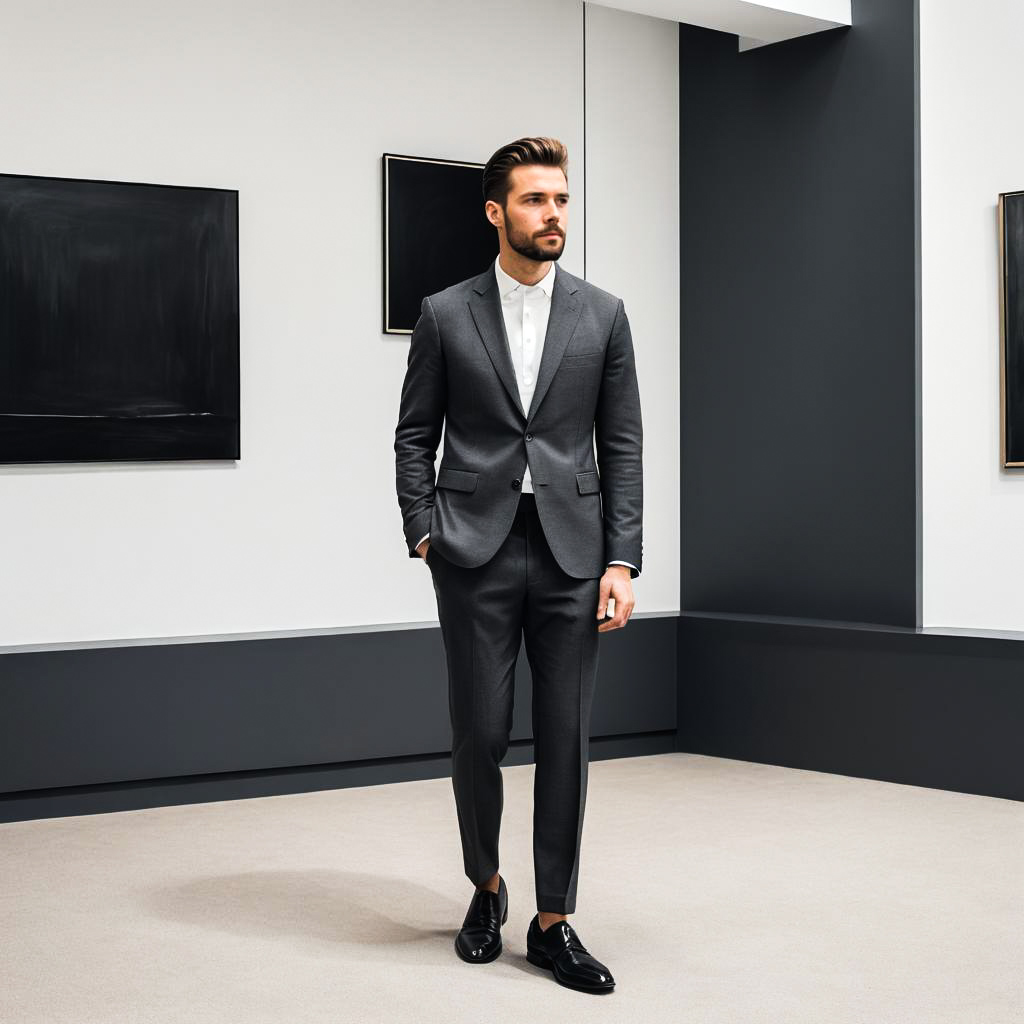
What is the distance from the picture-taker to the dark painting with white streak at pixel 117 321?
4484 millimetres

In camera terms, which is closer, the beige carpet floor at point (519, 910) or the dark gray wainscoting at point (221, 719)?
the beige carpet floor at point (519, 910)

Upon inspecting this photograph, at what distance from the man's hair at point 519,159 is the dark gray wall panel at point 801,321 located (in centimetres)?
248

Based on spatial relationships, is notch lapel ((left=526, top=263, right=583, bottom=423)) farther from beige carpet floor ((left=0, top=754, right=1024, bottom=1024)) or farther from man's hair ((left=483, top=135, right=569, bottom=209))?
beige carpet floor ((left=0, top=754, right=1024, bottom=1024))

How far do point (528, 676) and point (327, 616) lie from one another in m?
0.74

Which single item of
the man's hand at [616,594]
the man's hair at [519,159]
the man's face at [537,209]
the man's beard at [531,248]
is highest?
the man's hair at [519,159]

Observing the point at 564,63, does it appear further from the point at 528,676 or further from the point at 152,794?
the point at 152,794

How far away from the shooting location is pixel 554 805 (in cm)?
287

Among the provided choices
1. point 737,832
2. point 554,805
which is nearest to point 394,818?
point 737,832

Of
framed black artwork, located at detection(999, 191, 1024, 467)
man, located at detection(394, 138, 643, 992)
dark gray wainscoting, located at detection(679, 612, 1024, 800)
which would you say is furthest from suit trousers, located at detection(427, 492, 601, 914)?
framed black artwork, located at detection(999, 191, 1024, 467)

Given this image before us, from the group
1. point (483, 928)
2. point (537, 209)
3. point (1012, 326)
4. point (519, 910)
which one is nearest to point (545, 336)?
point (537, 209)

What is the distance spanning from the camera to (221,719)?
4617 millimetres

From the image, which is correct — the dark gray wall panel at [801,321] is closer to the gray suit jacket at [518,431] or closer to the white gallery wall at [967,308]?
the white gallery wall at [967,308]

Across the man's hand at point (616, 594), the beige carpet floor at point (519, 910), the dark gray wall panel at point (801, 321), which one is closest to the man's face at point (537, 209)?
the man's hand at point (616, 594)

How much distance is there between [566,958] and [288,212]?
9.89 ft
